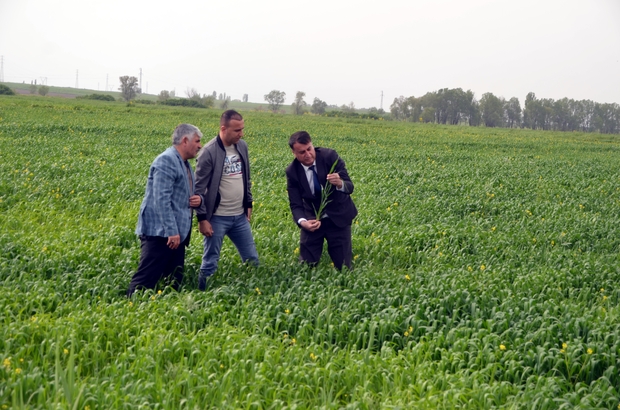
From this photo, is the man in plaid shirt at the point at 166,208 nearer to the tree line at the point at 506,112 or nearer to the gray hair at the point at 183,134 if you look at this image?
the gray hair at the point at 183,134

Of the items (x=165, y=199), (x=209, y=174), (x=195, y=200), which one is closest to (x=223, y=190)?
(x=209, y=174)

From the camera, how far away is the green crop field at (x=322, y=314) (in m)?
3.69

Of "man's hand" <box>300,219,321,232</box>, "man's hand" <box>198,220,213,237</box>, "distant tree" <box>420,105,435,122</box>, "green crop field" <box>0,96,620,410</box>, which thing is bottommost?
"green crop field" <box>0,96,620,410</box>

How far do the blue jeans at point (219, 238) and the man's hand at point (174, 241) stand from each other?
0.62 m

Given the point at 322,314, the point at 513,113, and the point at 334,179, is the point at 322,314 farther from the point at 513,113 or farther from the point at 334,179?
the point at 513,113

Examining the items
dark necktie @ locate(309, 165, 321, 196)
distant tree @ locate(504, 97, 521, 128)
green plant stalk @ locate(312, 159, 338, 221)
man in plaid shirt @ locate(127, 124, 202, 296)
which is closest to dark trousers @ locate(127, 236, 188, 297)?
man in plaid shirt @ locate(127, 124, 202, 296)

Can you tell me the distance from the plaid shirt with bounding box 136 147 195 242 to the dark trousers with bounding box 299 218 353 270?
156cm

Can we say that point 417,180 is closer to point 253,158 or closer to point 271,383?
point 253,158

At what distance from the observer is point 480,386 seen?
12.6 ft

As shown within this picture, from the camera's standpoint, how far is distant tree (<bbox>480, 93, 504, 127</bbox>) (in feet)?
344

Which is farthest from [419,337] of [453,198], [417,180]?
[417,180]

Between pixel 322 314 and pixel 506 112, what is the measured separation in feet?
387

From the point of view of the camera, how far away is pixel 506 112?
11375 cm

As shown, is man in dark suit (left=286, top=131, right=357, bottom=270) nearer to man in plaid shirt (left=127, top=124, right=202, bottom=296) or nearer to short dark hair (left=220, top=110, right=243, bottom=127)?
short dark hair (left=220, top=110, right=243, bottom=127)
